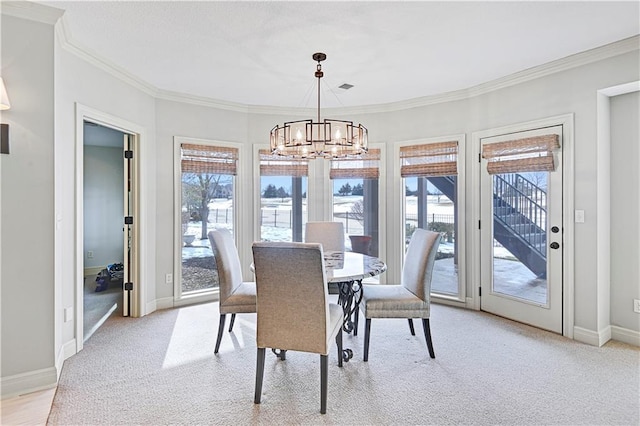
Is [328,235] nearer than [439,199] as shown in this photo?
Yes

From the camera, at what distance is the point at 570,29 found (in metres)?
2.61

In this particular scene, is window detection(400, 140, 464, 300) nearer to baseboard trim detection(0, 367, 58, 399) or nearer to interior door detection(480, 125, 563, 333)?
interior door detection(480, 125, 563, 333)

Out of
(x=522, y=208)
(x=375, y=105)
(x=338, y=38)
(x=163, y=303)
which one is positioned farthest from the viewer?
(x=375, y=105)

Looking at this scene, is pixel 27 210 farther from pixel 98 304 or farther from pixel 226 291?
pixel 98 304

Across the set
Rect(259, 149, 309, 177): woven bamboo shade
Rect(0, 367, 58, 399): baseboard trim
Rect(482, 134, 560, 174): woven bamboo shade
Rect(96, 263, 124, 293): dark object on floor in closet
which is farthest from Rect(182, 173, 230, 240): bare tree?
Rect(482, 134, 560, 174): woven bamboo shade

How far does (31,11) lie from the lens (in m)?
2.27

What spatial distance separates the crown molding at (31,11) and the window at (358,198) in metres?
3.12

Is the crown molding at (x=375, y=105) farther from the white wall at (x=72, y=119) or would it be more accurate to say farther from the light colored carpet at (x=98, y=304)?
the light colored carpet at (x=98, y=304)

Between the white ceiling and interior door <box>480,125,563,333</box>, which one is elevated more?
the white ceiling

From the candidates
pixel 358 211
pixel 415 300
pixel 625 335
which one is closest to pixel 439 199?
pixel 358 211

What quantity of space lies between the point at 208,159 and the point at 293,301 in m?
2.74

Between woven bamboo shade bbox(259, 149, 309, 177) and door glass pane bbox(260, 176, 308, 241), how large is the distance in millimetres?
76

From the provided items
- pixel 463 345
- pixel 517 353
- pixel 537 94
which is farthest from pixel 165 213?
pixel 537 94

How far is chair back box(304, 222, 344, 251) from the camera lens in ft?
12.7
